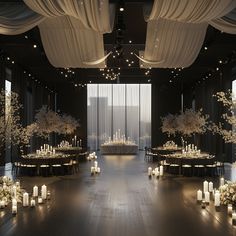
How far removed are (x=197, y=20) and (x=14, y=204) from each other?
13.9 feet

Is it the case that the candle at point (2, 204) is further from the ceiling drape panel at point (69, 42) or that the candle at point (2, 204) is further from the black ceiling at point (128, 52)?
the black ceiling at point (128, 52)

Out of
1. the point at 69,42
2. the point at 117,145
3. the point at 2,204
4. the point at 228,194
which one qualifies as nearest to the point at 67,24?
the point at 69,42

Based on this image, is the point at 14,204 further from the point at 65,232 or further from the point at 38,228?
the point at 65,232

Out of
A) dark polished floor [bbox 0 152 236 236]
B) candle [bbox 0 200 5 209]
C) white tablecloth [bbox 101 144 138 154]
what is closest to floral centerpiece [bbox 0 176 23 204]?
candle [bbox 0 200 5 209]

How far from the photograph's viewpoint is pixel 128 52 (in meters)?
14.8

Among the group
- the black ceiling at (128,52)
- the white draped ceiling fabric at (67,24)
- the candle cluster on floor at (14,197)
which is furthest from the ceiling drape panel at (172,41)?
the candle cluster on floor at (14,197)

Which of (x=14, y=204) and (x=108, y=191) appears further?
(x=108, y=191)

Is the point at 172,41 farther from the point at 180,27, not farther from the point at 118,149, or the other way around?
the point at 118,149

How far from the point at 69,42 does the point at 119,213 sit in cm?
452

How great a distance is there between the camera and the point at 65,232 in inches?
233

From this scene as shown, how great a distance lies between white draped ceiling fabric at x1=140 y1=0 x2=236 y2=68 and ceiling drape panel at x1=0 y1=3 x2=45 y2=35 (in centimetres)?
201

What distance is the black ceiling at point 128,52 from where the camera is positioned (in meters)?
11.0

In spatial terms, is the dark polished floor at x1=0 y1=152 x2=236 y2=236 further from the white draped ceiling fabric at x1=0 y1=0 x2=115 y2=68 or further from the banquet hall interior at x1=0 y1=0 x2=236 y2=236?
the white draped ceiling fabric at x1=0 y1=0 x2=115 y2=68

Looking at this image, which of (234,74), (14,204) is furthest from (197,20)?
(234,74)
